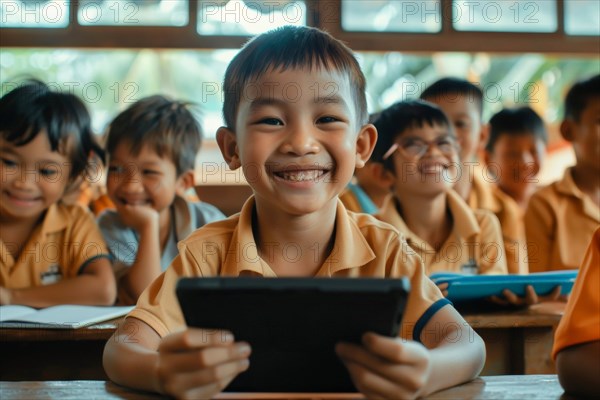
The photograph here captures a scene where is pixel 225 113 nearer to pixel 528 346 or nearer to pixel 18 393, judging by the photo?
pixel 18 393

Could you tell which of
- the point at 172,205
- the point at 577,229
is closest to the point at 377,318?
the point at 172,205

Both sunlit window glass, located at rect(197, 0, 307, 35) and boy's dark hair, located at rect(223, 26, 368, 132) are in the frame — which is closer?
boy's dark hair, located at rect(223, 26, 368, 132)

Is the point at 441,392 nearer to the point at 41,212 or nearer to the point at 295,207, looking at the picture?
the point at 295,207

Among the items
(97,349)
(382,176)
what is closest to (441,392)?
(97,349)

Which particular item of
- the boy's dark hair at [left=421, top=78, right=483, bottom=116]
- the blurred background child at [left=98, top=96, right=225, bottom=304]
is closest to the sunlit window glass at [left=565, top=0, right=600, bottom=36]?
the boy's dark hair at [left=421, top=78, right=483, bottom=116]

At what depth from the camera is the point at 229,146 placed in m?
1.25

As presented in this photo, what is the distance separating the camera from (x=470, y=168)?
270 centimetres

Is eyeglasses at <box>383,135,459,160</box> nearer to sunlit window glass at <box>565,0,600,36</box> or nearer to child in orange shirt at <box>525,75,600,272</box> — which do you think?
child in orange shirt at <box>525,75,600,272</box>

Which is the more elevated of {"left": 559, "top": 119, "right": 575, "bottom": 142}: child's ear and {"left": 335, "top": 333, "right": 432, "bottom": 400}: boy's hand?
{"left": 559, "top": 119, "right": 575, "bottom": 142}: child's ear

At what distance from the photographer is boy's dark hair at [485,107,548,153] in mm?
3287

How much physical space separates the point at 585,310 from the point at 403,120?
1469mm

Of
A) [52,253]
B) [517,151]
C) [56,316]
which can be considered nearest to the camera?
[56,316]

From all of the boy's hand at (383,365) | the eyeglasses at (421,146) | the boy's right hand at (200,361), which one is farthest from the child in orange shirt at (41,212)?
the boy's hand at (383,365)

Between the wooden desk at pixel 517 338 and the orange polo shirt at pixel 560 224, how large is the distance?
3.28 ft
